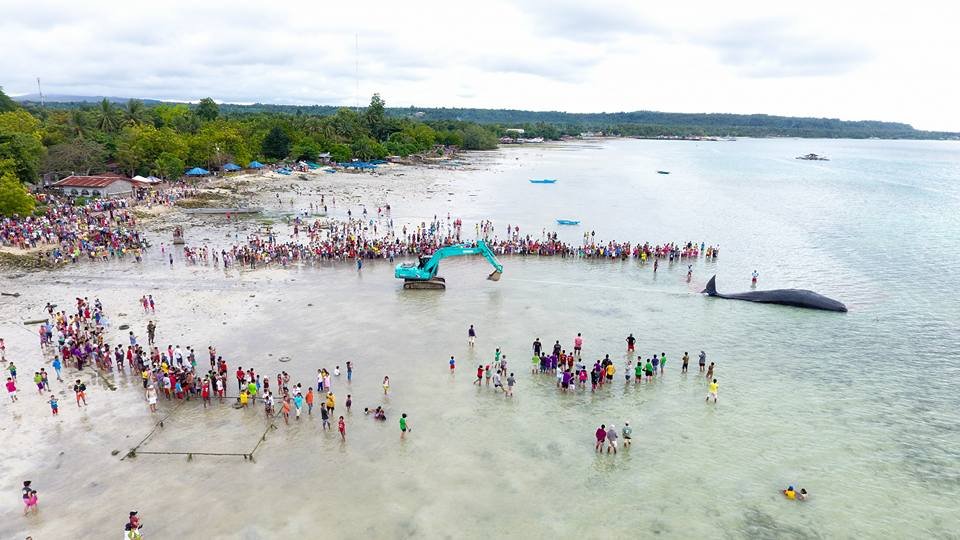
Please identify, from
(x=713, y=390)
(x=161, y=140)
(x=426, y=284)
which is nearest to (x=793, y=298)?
(x=713, y=390)

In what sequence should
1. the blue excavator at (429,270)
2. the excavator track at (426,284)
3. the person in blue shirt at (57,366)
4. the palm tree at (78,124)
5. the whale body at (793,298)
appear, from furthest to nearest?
the palm tree at (78,124) → the excavator track at (426,284) → the blue excavator at (429,270) → the whale body at (793,298) → the person in blue shirt at (57,366)

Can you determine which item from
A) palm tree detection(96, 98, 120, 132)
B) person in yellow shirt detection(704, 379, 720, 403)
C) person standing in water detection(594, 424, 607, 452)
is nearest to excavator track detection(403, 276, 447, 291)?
person in yellow shirt detection(704, 379, 720, 403)

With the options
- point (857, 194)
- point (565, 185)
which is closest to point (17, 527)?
point (565, 185)

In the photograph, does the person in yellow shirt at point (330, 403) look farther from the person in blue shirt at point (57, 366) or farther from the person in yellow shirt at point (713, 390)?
the person in yellow shirt at point (713, 390)

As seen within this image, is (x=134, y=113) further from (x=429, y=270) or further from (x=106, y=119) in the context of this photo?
(x=429, y=270)

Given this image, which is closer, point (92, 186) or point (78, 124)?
point (92, 186)

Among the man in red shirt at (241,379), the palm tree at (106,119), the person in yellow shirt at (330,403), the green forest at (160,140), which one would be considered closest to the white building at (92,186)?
the green forest at (160,140)

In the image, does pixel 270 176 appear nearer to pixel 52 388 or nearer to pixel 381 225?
pixel 381 225

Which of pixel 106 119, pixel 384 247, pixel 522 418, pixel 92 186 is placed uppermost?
pixel 106 119
